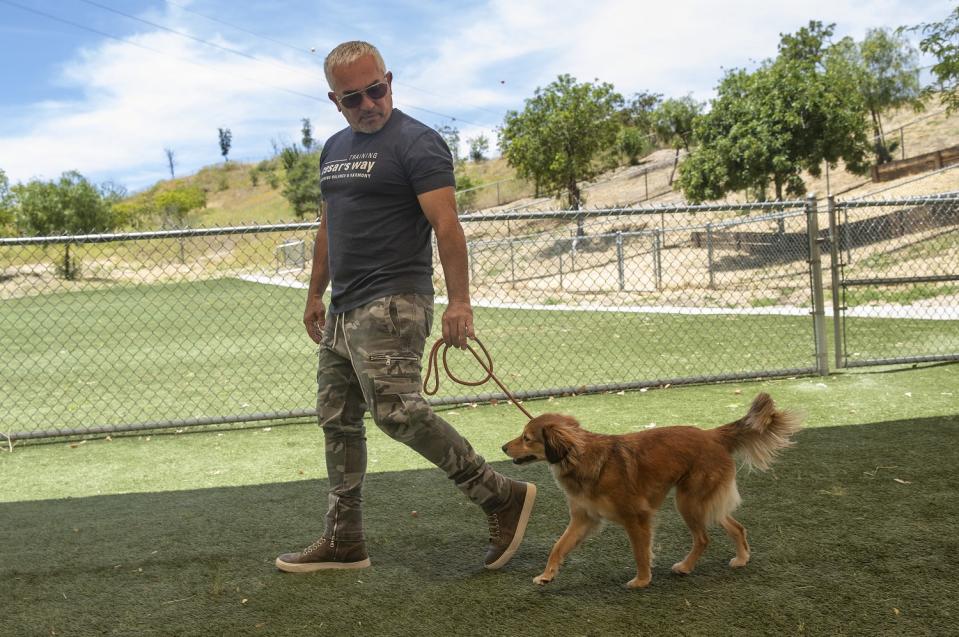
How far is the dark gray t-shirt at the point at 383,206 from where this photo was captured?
10.5ft

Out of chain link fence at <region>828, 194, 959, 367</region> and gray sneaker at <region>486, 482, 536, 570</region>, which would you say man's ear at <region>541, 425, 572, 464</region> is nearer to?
gray sneaker at <region>486, 482, 536, 570</region>

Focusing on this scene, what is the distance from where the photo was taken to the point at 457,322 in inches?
125

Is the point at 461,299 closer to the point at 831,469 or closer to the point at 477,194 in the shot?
the point at 831,469

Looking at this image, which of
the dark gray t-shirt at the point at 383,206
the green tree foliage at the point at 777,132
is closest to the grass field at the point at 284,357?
the dark gray t-shirt at the point at 383,206

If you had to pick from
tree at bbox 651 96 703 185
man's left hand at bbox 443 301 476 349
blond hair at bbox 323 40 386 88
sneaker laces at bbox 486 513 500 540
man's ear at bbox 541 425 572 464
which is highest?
tree at bbox 651 96 703 185

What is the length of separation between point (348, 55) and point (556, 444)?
5.51 ft

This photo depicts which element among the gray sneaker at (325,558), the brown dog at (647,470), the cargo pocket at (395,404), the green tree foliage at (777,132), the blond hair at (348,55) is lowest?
the gray sneaker at (325,558)

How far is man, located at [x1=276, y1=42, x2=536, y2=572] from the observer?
3.18 m

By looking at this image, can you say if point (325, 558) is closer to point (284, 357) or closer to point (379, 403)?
point (379, 403)

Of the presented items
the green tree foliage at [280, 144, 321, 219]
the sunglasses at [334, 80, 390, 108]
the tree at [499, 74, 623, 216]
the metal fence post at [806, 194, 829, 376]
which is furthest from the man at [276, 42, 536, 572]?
the green tree foliage at [280, 144, 321, 219]

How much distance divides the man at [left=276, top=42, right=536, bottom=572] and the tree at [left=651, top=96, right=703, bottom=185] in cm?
4883

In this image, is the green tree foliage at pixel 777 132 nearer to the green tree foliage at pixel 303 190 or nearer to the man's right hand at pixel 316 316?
the man's right hand at pixel 316 316

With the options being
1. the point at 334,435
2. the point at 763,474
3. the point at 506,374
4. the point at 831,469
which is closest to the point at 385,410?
the point at 334,435

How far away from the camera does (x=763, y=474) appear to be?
181 inches
